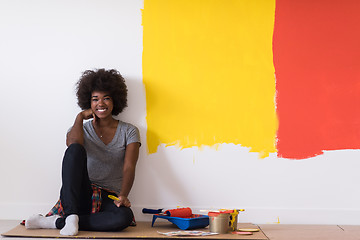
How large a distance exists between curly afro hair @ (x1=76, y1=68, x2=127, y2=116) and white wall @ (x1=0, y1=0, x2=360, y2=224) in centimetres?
9

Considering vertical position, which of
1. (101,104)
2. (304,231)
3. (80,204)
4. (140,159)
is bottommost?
(304,231)

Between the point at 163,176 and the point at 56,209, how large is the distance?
0.63 m

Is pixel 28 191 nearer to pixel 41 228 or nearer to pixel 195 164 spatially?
pixel 41 228

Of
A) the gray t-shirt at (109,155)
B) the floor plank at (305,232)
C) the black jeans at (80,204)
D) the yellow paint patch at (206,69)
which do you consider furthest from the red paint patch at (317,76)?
the black jeans at (80,204)

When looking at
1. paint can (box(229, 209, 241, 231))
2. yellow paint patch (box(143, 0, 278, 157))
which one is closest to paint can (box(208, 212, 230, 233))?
paint can (box(229, 209, 241, 231))

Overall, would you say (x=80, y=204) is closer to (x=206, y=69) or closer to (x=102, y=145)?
(x=102, y=145)

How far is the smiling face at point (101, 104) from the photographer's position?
2.68 m

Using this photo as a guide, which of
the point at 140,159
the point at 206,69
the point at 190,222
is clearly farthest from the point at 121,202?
the point at 206,69

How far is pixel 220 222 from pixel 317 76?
1.05 meters

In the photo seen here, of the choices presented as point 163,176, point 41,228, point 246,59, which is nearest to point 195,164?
point 163,176

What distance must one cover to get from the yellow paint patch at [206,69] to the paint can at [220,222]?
22.4 inches

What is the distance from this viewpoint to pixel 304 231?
2502 mm

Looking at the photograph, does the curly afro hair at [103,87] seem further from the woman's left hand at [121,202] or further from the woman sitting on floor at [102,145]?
the woman's left hand at [121,202]

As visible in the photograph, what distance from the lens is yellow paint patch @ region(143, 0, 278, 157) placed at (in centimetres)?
282
